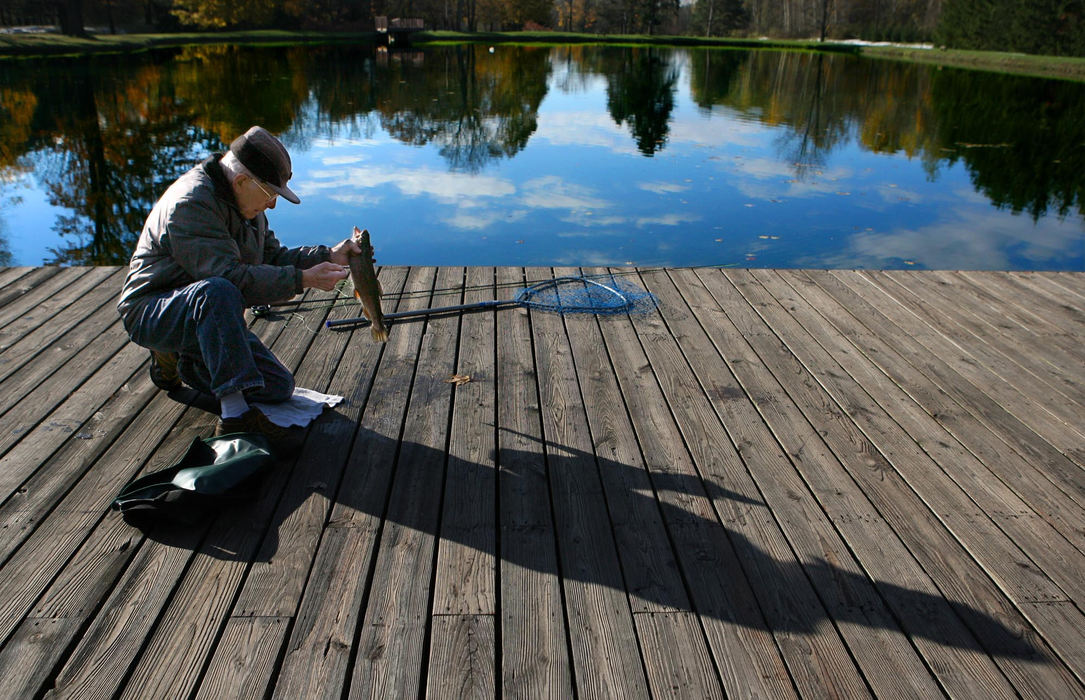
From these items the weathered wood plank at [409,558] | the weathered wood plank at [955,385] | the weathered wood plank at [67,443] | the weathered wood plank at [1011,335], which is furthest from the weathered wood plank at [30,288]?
the weathered wood plank at [1011,335]

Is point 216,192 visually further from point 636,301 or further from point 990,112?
point 990,112

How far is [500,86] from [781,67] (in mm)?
14372

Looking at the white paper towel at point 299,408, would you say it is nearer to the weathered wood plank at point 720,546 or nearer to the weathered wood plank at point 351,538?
the weathered wood plank at point 351,538

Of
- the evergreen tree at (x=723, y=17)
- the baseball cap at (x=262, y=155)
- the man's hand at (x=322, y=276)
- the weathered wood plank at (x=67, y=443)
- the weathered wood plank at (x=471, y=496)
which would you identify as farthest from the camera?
the evergreen tree at (x=723, y=17)

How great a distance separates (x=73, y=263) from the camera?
673 cm

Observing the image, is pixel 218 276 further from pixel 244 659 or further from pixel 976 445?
pixel 976 445

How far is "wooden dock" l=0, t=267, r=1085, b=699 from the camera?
178 centimetres

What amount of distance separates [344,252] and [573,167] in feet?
27.3

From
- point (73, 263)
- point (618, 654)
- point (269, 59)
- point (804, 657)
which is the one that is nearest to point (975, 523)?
point (804, 657)

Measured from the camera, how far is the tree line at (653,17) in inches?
1254

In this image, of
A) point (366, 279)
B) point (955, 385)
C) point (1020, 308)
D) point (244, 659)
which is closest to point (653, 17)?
point (1020, 308)

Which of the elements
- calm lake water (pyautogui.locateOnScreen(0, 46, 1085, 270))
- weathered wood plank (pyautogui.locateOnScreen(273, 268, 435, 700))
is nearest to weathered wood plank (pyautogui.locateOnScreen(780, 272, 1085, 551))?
weathered wood plank (pyautogui.locateOnScreen(273, 268, 435, 700))

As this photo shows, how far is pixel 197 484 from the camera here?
7.29 feet

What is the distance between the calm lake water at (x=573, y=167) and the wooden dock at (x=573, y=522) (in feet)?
12.3
